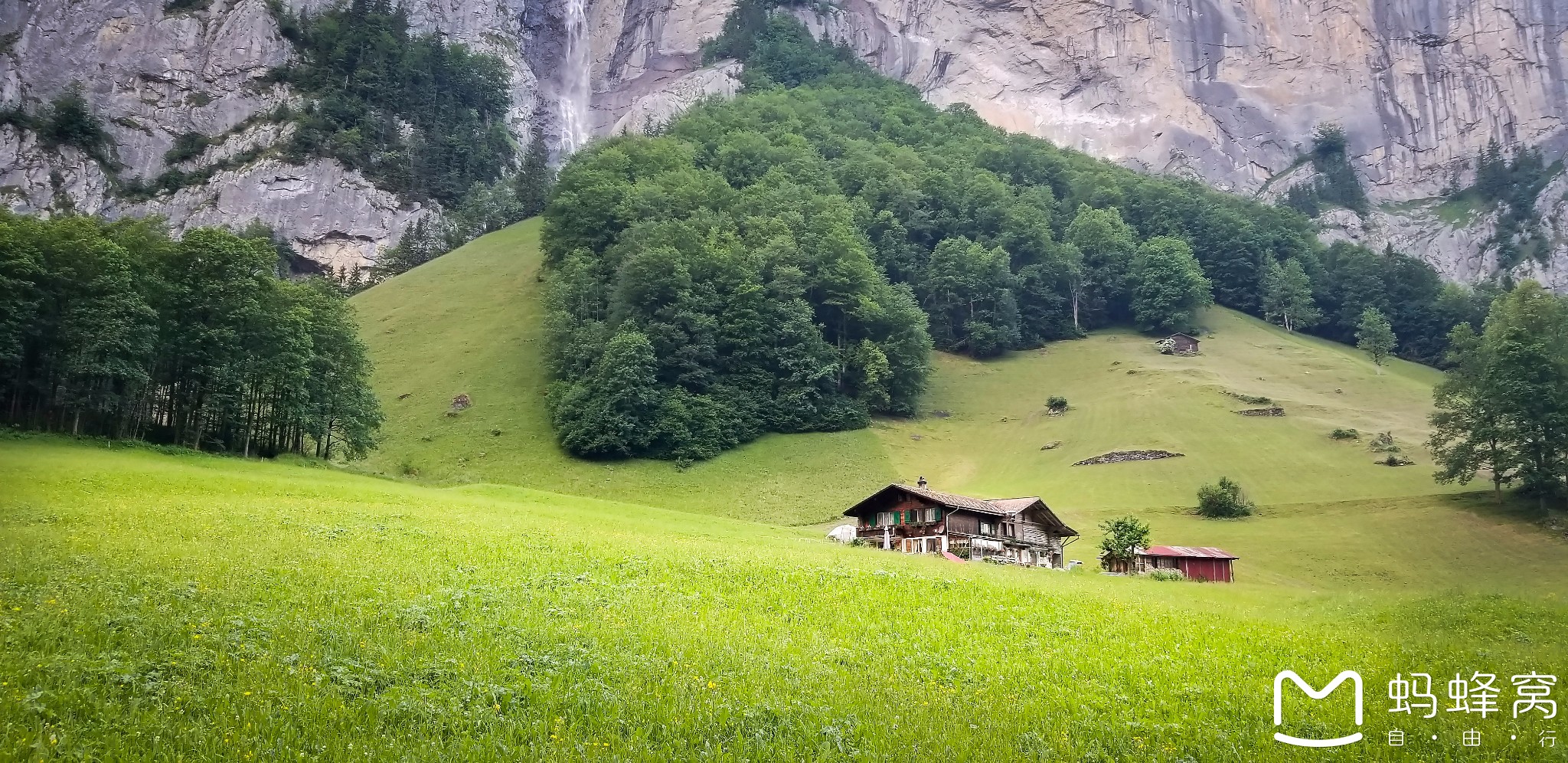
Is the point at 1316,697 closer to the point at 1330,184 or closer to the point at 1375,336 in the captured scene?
the point at 1375,336

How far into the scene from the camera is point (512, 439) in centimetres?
7531

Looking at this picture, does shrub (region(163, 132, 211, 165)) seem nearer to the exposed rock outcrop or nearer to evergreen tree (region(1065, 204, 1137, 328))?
the exposed rock outcrop

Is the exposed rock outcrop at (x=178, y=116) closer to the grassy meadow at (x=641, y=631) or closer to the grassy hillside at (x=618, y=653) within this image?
the grassy meadow at (x=641, y=631)

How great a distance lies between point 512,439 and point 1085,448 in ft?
163

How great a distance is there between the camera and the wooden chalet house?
50688 millimetres

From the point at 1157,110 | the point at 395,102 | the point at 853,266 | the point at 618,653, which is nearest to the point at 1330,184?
the point at 1157,110

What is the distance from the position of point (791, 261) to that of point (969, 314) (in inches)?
1260

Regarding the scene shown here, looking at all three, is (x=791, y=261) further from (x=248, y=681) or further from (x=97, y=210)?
(x=97, y=210)

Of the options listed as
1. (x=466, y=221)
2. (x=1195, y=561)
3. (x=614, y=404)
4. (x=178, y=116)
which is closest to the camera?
(x=1195, y=561)

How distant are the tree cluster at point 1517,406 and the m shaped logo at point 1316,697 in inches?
2152

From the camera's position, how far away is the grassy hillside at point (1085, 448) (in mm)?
50647

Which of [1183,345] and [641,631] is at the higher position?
[1183,345]

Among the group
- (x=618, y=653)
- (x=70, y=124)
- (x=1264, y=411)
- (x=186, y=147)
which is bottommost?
(x=618, y=653)

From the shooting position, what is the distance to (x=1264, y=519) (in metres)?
56.9
